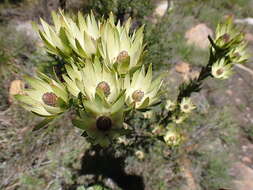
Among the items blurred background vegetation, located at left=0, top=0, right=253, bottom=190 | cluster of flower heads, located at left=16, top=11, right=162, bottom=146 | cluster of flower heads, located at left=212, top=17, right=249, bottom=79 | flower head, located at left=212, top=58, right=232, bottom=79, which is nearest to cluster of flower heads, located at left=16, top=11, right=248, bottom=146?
cluster of flower heads, located at left=16, top=11, right=162, bottom=146

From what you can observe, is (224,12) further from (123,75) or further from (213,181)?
(123,75)

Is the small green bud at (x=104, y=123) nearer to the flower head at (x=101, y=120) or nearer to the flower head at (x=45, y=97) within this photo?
the flower head at (x=101, y=120)

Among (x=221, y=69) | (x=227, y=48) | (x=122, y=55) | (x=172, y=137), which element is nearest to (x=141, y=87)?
(x=122, y=55)

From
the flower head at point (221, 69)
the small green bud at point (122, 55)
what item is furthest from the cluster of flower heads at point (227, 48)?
the small green bud at point (122, 55)

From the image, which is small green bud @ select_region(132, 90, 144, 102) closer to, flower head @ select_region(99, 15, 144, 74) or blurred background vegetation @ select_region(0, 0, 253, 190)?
flower head @ select_region(99, 15, 144, 74)

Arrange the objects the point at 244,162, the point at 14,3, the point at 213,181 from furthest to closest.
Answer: the point at 14,3
the point at 244,162
the point at 213,181

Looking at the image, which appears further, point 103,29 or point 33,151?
point 33,151

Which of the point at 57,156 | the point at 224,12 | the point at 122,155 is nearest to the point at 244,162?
the point at 122,155
